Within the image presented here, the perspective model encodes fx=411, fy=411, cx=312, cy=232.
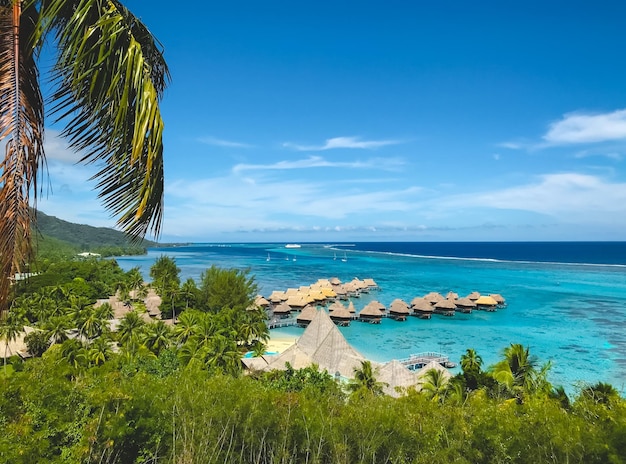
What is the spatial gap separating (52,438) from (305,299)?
1114 inches

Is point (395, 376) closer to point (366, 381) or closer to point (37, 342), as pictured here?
point (366, 381)

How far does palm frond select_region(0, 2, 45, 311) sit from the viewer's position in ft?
5.77

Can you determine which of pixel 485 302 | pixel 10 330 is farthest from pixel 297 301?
pixel 10 330

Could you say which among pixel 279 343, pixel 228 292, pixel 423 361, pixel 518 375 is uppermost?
pixel 228 292

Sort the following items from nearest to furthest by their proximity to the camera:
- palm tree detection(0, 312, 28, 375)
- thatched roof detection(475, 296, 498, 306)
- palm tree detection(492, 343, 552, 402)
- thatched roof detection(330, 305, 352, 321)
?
palm tree detection(492, 343, 552, 402) → palm tree detection(0, 312, 28, 375) → thatched roof detection(330, 305, 352, 321) → thatched roof detection(475, 296, 498, 306)

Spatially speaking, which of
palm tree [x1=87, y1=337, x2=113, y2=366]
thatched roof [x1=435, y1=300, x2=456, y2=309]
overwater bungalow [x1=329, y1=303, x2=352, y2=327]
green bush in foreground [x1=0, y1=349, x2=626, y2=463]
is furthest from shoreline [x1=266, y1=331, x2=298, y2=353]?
green bush in foreground [x1=0, y1=349, x2=626, y2=463]

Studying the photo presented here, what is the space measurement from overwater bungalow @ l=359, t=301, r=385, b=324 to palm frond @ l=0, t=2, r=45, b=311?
29134mm

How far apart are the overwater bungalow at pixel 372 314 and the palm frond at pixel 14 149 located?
29.1 metres

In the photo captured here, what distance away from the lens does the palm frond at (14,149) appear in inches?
69.2

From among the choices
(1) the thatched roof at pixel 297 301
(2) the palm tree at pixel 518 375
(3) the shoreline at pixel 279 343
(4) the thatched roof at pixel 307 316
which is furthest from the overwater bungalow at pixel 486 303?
(2) the palm tree at pixel 518 375

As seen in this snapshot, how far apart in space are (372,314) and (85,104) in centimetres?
2900

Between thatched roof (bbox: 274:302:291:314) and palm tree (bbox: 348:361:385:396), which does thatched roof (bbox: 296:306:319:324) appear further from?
palm tree (bbox: 348:361:385:396)

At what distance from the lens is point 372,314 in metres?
29.8

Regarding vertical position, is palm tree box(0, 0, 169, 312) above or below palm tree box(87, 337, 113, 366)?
above
